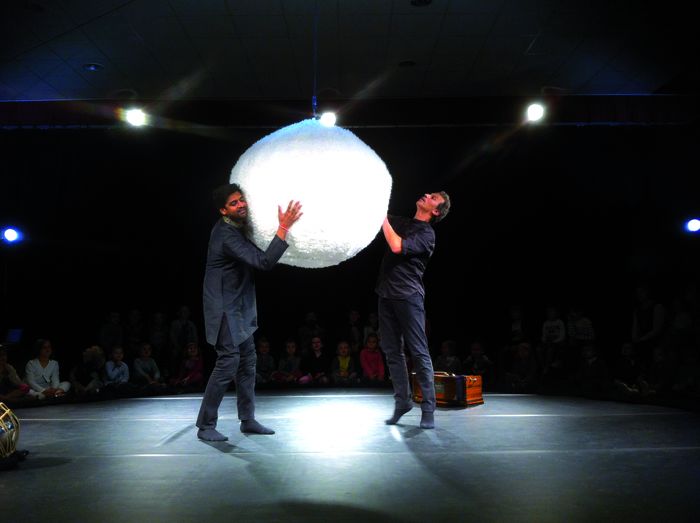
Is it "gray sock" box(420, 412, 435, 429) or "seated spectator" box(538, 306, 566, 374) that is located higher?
"seated spectator" box(538, 306, 566, 374)

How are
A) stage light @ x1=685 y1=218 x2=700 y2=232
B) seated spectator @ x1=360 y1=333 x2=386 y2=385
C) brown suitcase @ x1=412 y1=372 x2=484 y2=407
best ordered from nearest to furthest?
brown suitcase @ x1=412 y1=372 x2=484 y2=407 → seated spectator @ x1=360 y1=333 x2=386 y2=385 → stage light @ x1=685 y1=218 x2=700 y2=232

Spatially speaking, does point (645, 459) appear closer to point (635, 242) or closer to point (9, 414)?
point (9, 414)

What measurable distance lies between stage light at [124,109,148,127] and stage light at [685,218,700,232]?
6.34 m

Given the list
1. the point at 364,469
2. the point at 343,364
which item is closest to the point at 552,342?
the point at 343,364

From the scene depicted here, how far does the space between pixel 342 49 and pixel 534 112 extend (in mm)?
2378

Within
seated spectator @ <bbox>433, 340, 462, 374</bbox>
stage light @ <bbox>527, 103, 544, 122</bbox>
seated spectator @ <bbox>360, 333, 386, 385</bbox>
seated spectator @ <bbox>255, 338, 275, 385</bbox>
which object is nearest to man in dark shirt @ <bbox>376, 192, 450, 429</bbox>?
seated spectator @ <bbox>360, 333, 386, 385</bbox>

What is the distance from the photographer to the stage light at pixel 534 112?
6.30 metres

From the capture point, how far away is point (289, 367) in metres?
6.38

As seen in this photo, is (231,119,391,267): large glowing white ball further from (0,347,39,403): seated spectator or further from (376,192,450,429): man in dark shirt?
(0,347,39,403): seated spectator

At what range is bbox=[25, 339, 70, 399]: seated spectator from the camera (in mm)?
5300

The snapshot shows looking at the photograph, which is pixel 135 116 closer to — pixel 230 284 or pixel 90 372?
pixel 90 372

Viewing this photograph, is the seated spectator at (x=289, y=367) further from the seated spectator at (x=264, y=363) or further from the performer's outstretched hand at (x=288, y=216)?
the performer's outstretched hand at (x=288, y=216)

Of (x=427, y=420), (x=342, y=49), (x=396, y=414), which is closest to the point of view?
(x=427, y=420)

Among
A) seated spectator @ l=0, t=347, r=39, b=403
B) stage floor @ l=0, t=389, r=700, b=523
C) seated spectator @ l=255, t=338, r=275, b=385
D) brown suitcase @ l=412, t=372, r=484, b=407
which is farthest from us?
seated spectator @ l=255, t=338, r=275, b=385
